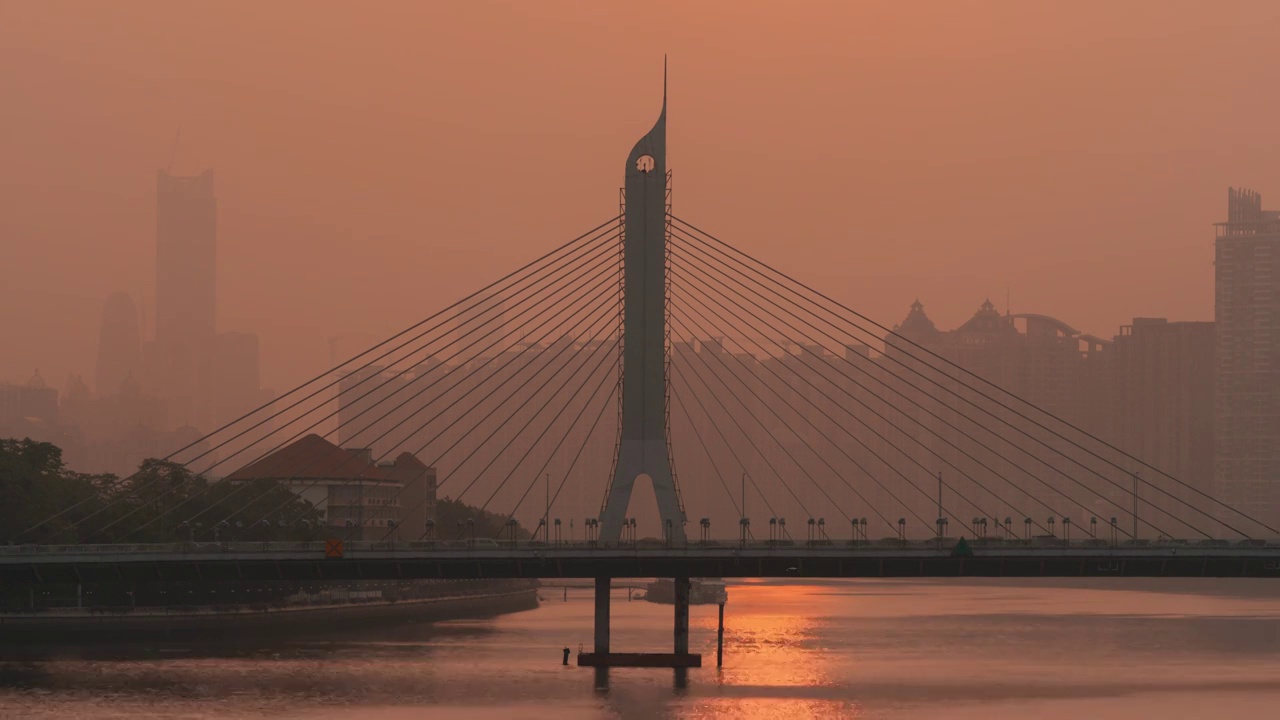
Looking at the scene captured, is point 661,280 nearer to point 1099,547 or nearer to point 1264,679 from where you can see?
point 1099,547

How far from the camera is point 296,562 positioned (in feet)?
254

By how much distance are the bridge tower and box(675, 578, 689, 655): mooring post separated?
5545 millimetres

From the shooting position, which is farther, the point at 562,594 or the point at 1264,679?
the point at 562,594

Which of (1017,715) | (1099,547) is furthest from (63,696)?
(1099,547)

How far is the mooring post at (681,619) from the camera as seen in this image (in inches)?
3278

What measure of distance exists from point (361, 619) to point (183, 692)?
153ft

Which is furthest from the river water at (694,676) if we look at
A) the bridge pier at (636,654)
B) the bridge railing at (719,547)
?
the bridge railing at (719,547)

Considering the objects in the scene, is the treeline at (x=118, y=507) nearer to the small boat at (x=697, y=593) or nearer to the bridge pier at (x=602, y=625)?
the bridge pier at (x=602, y=625)

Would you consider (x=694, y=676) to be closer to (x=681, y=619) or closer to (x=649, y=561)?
(x=681, y=619)

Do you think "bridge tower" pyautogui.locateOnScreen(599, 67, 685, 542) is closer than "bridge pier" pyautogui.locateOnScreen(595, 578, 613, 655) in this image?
Yes

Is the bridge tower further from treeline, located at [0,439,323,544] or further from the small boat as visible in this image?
the small boat

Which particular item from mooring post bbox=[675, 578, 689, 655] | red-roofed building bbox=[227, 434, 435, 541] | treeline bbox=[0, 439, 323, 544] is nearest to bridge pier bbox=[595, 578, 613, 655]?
mooring post bbox=[675, 578, 689, 655]

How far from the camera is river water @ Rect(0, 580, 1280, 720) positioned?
68.0 meters

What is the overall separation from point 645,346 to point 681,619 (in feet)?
43.5
